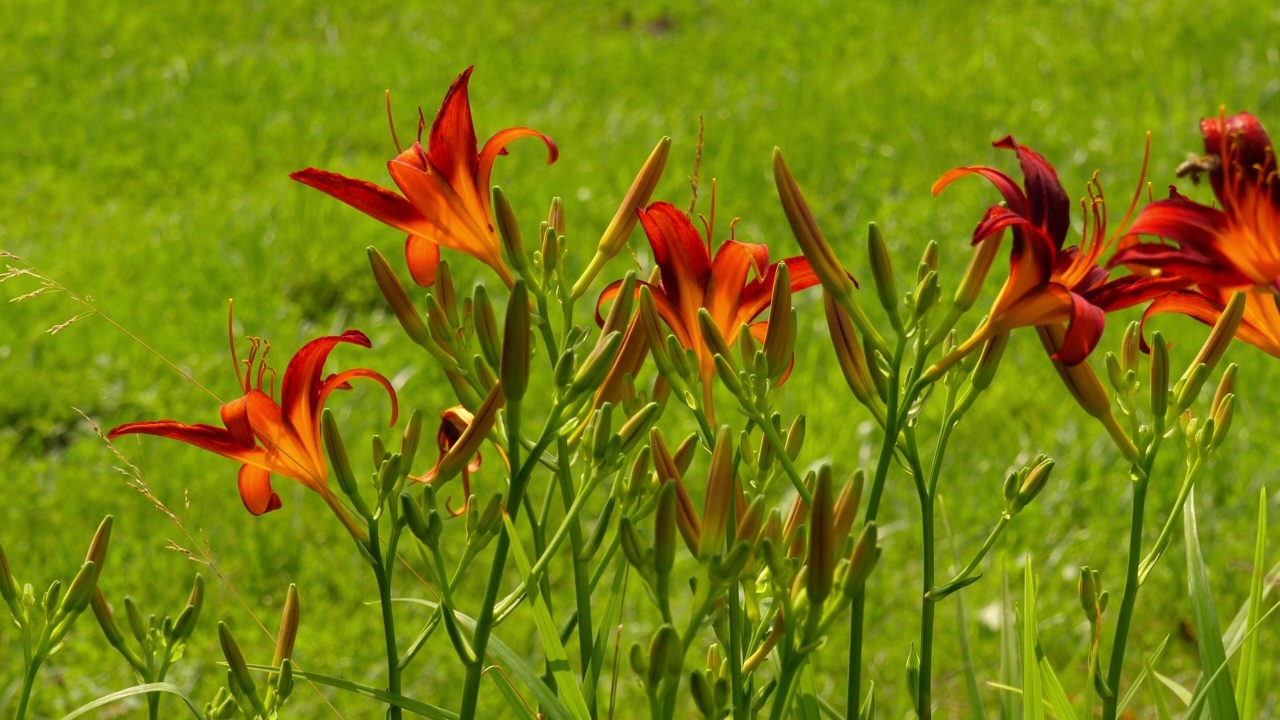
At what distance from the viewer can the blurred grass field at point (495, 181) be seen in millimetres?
2080

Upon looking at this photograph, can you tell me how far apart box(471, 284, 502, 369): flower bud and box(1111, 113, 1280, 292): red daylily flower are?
0.32 m

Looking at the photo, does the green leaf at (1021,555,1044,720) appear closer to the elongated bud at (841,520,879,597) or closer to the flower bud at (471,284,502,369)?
the elongated bud at (841,520,879,597)

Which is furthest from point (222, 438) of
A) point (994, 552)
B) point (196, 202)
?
point (196, 202)

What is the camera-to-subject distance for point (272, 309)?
277 centimetres

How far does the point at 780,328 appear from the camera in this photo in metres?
0.70

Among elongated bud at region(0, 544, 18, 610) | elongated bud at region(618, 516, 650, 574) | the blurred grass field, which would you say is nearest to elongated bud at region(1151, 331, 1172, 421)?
elongated bud at region(618, 516, 650, 574)

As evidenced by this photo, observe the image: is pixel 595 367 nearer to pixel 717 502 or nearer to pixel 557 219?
pixel 717 502

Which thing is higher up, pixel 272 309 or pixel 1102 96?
pixel 1102 96

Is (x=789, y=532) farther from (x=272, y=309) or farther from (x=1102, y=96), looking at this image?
(x=1102, y=96)

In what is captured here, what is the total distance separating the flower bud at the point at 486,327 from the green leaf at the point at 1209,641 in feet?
1.48

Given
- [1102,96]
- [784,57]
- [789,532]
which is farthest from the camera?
[784,57]

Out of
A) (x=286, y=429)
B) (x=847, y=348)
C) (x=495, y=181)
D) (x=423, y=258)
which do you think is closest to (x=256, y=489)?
(x=286, y=429)

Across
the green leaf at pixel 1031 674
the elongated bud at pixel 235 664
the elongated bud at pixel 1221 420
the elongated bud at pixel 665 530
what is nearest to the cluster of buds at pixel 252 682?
the elongated bud at pixel 235 664

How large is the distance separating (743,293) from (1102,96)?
3.08 metres
